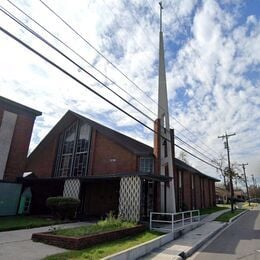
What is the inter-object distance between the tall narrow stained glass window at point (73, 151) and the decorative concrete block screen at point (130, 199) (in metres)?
8.65

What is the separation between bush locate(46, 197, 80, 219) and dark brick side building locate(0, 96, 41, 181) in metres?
6.11

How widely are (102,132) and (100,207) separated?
6681 mm

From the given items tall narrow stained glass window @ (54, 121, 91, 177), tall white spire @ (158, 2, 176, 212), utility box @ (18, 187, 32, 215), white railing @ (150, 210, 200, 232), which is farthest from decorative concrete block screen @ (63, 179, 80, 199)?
tall white spire @ (158, 2, 176, 212)

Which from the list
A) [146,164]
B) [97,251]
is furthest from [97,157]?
[97,251]

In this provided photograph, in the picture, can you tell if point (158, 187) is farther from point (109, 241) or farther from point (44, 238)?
point (44, 238)

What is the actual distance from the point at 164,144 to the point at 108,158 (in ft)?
16.9

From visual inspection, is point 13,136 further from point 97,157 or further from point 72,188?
point 97,157

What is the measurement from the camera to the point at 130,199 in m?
14.0

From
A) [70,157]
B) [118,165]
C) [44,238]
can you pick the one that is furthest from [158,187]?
[44,238]

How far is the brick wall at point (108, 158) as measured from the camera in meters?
19.9

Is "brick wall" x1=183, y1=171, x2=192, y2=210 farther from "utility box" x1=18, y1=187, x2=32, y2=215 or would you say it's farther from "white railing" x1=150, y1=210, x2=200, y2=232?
"utility box" x1=18, y1=187, x2=32, y2=215

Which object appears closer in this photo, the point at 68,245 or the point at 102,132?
the point at 68,245

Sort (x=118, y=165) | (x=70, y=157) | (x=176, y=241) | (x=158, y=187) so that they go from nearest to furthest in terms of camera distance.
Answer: (x=176, y=241) → (x=158, y=187) → (x=118, y=165) → (x=70, y=157)

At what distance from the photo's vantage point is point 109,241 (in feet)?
31.7
